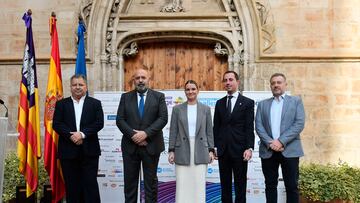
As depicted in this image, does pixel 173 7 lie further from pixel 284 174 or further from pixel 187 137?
pixel 284 174

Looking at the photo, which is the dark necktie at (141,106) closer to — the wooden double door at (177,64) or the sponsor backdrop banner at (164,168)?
the sponsor backdrop banner at (164,168)

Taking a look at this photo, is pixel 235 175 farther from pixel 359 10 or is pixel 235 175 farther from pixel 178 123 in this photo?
pixel 359 10

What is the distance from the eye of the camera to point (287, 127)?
189 inches

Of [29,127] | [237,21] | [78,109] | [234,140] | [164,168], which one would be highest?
[237,21]

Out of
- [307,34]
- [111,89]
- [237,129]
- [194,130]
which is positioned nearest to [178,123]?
[194,130]

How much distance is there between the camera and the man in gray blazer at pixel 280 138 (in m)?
4.74

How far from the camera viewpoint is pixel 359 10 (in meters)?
7.23

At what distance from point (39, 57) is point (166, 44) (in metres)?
2.02

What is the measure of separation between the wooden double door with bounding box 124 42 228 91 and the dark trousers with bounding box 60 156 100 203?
106 inches

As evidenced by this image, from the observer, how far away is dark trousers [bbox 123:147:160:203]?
4.87 metres

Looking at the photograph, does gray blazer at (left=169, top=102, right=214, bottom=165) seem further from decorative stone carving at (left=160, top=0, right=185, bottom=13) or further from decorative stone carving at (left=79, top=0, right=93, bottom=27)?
decorative stone carving at (left=79, top=0, right=93, bottom=27)

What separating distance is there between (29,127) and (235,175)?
8.47 ft

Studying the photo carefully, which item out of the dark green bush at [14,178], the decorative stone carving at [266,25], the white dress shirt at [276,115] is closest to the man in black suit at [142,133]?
the white dress shirt at [276,115]

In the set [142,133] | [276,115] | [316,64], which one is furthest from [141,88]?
[316,64]
